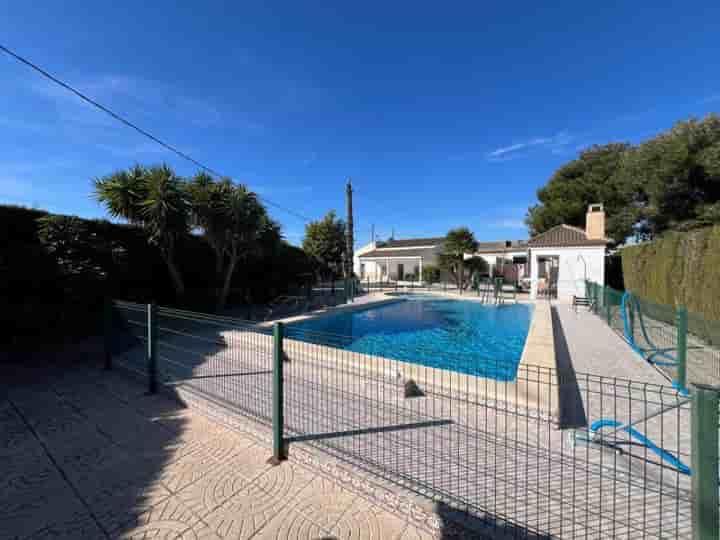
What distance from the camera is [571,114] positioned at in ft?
51.6

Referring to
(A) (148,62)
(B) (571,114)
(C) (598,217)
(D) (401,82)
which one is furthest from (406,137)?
(A) (148,62)

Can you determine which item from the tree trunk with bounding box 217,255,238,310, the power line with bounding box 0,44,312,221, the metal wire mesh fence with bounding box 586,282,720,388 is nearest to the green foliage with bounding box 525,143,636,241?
the metal wire mesh fence with bounding box 586,282,720,388

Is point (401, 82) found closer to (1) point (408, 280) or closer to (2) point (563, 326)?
(2) point (563, 326)

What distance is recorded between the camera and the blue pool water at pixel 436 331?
7.88 metres

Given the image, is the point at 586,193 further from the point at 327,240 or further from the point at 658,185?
the point at 327,240

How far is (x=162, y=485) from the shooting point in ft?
9.27

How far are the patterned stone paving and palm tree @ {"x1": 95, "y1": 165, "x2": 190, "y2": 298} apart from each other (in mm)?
6459

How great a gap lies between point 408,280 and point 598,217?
18.1 meters

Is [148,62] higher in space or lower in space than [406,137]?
lower

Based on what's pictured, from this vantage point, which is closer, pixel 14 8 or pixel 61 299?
pixel 14 8

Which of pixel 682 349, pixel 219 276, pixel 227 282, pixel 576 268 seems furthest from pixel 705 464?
pixel 576 268

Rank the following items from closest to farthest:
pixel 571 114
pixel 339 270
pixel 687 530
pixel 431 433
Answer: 1. pixel 687 530
2. pixel 431 433
3. pixel 571 114
4. pixel 339 270

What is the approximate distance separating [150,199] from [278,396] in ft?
31.0

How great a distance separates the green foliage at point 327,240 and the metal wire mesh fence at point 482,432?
19.4 meters
